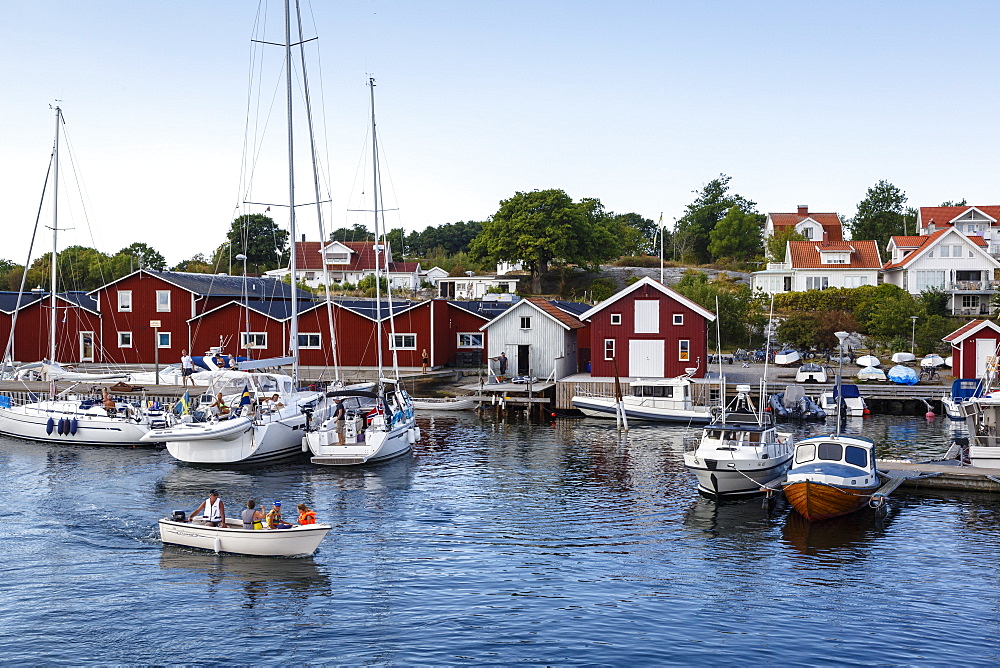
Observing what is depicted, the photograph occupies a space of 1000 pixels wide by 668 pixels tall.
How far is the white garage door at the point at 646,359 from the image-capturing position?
5719 centimetres

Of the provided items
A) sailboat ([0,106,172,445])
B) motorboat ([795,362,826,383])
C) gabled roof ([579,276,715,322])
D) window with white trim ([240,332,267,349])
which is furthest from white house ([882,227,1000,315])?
sailboat ([0,106,172,445])

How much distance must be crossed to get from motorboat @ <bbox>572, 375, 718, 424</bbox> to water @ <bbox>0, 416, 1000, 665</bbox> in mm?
→ 14645

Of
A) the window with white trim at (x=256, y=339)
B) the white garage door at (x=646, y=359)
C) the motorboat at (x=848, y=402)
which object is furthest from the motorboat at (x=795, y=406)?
the window with white trim at (x=256, y=339)

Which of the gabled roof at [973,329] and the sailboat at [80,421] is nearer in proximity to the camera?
the sailboat at [80,421]

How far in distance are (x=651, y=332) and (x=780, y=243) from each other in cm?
5403

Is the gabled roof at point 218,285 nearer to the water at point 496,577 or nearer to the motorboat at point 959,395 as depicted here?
the water at point 496,577

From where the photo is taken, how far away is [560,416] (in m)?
55.0

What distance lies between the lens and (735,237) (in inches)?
4587

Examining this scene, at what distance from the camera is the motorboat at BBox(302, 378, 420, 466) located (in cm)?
3741

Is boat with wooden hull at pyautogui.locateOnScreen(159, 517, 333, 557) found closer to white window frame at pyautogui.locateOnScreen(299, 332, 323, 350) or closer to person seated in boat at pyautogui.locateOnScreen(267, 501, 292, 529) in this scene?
person seated in boat at pyautogui.locateOnScreen(267, 501, 292, 529)

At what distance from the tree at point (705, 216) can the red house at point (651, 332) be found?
216 feet

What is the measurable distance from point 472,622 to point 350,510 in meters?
11.1

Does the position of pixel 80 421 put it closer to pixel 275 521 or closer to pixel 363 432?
pixel 363 432

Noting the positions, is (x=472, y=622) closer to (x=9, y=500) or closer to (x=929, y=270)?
(x=9, y=500)
